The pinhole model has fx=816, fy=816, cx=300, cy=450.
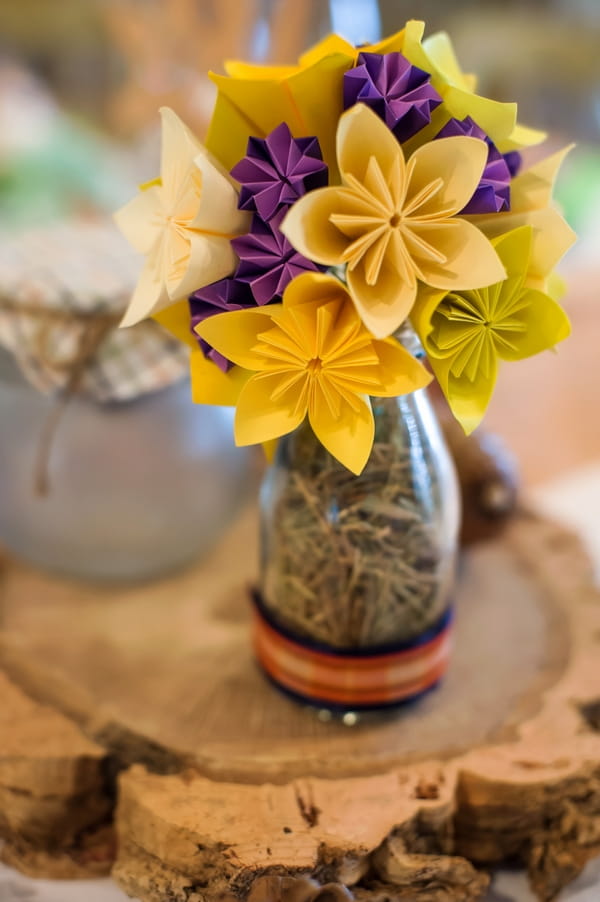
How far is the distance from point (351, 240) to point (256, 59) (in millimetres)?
615

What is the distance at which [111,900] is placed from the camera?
1.47 ft

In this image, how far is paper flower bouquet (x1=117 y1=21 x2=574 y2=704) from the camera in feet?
1.15

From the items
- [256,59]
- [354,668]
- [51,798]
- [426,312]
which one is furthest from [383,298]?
[256,59]

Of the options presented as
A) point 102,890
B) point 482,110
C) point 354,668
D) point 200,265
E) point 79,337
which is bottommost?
point 102,890

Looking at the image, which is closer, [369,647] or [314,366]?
[314,366]

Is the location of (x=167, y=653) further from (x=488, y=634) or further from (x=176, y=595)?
(x=488, y=634)

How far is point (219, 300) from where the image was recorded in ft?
1.29

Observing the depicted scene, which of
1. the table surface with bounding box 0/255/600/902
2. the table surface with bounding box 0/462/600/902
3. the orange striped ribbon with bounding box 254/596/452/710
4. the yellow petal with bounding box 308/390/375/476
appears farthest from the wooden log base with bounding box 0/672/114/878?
the table surface with bounding box 0/255/600/902

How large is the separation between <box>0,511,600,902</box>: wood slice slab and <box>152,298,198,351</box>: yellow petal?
9.1 inches

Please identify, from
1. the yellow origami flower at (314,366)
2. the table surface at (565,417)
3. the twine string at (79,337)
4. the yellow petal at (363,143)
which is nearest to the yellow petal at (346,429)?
the yellow origami flower at (314,366)

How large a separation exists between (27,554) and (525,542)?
15.5 inches

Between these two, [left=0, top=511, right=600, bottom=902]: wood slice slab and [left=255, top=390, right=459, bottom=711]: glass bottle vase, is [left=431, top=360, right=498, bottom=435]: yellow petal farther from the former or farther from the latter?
[left=0, top=511, right=600, bottom=902]: wood slice slab

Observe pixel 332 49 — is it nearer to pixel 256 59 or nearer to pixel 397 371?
pixel 397 371

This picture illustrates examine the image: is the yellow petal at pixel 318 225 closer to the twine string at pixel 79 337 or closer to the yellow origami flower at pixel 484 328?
the yellow origami flower at pixel 484 328
